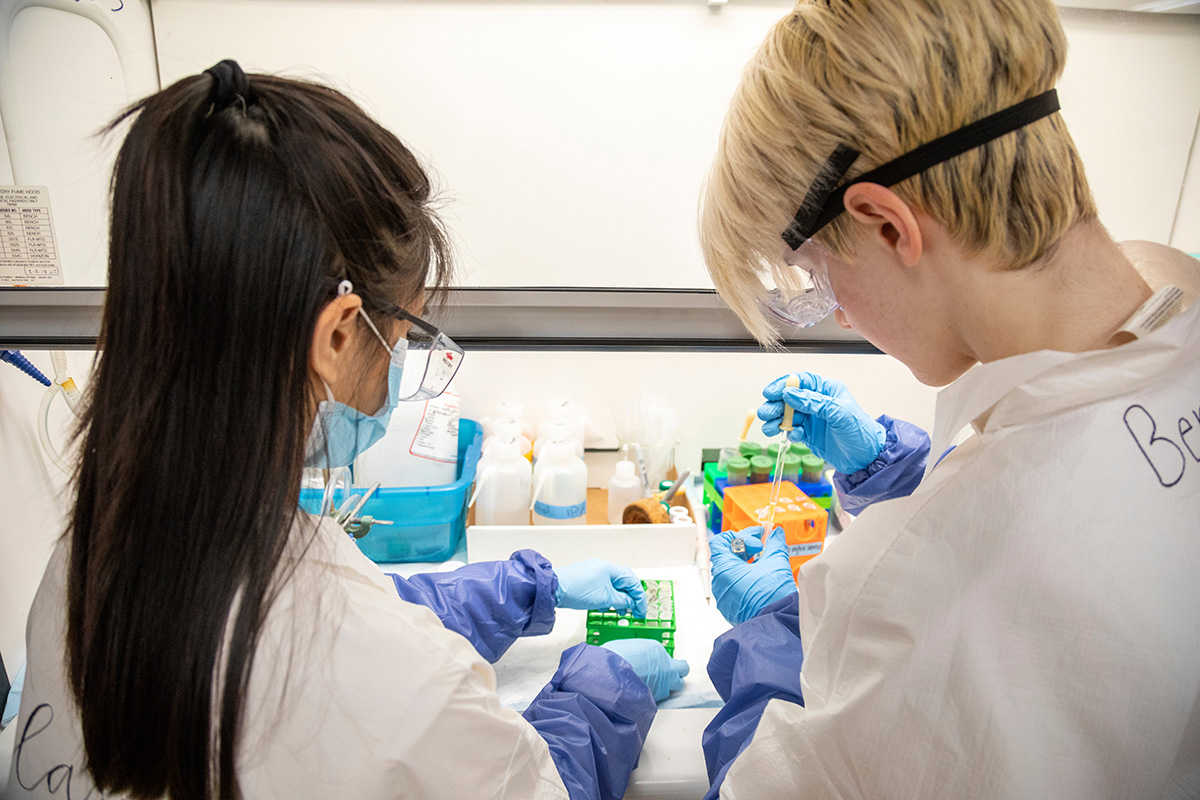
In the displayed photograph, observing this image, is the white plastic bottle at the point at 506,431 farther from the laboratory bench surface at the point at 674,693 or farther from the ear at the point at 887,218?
the ear at the point at 887,218

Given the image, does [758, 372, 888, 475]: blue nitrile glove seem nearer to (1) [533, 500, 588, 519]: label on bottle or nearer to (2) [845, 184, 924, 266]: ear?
(1) [533, 500, 588, 519]: label on bottle

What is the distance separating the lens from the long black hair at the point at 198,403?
63 cm

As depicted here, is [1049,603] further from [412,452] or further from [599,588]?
[412,452]

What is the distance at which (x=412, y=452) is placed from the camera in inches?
62.3

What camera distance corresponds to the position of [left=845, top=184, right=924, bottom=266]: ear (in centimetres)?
70

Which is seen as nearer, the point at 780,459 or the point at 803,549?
the point at 780,459

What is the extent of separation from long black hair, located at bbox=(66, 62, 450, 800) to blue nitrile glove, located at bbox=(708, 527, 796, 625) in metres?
0.90

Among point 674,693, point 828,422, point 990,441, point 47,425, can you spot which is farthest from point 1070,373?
point 47,425

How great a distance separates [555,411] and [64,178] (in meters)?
1.14

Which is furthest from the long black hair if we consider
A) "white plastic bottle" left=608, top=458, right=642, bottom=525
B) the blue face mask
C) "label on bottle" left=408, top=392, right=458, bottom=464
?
"white plastic bottle" left=608, top=458, right=642, bottom=525

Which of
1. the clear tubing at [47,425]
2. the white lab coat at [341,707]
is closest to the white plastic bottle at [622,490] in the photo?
the white lab coat at [341,707]

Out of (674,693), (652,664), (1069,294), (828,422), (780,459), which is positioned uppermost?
(1069,294)

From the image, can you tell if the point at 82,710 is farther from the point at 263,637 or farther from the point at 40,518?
the point at 40,518

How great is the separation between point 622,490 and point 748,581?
0.48m
